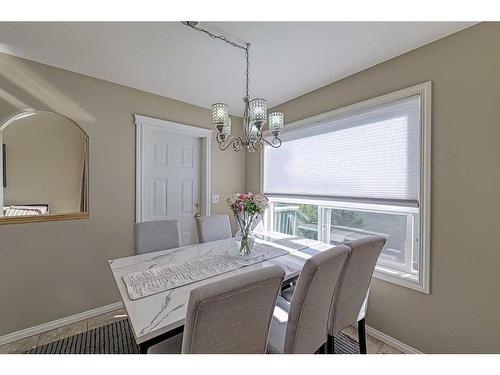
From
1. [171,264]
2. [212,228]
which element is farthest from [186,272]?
[212,228]

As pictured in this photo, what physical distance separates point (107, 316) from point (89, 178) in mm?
1385

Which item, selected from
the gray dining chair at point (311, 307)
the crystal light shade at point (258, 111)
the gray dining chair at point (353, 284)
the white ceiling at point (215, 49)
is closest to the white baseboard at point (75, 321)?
the gray dining chair at point (353, 284)

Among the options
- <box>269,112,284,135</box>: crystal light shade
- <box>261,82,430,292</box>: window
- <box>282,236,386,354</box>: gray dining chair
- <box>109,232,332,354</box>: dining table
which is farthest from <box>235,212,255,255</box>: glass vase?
<box>261,82,430,292</box>: window

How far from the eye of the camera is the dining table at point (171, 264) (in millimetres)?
949

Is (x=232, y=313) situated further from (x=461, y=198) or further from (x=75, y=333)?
(x=75, y=333)

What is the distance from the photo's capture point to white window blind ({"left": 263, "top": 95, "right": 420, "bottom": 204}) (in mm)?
1819

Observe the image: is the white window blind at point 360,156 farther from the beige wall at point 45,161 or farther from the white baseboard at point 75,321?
the beige wall at point 45,161

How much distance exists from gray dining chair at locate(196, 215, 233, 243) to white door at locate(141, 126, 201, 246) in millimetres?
737

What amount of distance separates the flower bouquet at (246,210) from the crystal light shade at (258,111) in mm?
554

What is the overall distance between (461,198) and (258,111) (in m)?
1.49

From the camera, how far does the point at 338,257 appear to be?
1.18 meters

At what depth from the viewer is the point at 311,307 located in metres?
1.14

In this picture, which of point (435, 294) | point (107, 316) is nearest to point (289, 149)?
point (435, 294)
